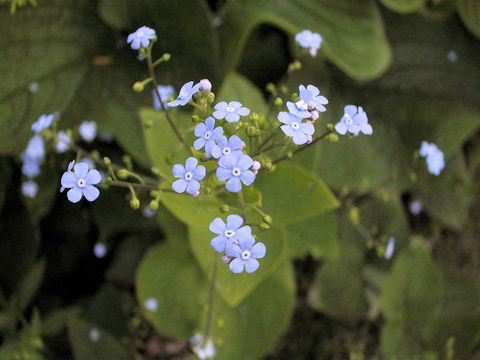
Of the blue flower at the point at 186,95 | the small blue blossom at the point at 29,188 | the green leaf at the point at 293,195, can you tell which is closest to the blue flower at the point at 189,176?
the blue flower at the point at 186,95

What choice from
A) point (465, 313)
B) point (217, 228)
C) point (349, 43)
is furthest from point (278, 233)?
point (465, 313)

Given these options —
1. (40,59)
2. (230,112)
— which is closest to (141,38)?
(230,112)

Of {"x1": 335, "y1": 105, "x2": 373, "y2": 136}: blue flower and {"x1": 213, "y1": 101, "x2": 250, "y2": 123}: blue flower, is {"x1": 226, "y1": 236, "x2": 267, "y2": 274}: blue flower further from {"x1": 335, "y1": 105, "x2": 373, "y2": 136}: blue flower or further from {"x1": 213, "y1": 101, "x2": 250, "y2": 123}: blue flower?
{"x1": 335, "y1": 105, "x2": 373, "y2": 136}: blue flower

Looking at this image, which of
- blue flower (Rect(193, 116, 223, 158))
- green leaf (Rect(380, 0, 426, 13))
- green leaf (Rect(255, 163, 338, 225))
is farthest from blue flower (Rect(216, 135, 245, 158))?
green leaf (Rect(380, 0, 426, 13))

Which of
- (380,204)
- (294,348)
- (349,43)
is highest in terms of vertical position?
(349,43)

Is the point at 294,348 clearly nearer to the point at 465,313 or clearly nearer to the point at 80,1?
the point at 465,313
